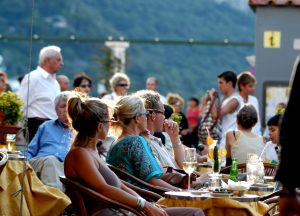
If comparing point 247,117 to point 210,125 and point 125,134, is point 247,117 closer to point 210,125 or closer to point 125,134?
point 210,125

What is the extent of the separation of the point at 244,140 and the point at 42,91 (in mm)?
2981

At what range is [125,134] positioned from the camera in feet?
29.8

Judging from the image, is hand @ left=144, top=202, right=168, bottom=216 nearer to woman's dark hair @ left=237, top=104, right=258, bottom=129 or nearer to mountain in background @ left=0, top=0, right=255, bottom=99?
woman's dark hair @ left=237, top=104, right=258, bottom=129

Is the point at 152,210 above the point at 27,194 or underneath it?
above

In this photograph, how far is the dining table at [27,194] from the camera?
33.5 ft

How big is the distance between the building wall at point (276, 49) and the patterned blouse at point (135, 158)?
9674 mm

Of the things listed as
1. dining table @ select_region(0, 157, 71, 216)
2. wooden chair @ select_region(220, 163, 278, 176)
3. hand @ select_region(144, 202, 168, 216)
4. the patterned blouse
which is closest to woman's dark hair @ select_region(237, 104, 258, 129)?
wooden chair @ select_region(220, 163, 278, 176)

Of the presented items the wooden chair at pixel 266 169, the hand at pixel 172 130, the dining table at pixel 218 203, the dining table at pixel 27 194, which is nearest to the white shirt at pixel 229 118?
the wooden chair at pixel 266 169

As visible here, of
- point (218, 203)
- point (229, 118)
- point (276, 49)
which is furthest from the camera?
point (276, 49)

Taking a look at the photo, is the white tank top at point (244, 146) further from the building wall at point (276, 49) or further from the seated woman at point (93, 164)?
the building wall at point (276, 49)

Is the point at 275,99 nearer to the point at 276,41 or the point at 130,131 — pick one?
the point at 276,41

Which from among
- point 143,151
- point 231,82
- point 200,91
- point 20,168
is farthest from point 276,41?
point 200,91

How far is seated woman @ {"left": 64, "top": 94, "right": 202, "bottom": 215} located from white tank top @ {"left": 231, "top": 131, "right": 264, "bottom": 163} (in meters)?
4.10

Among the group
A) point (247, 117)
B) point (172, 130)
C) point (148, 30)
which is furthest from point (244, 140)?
point (148, 30)
